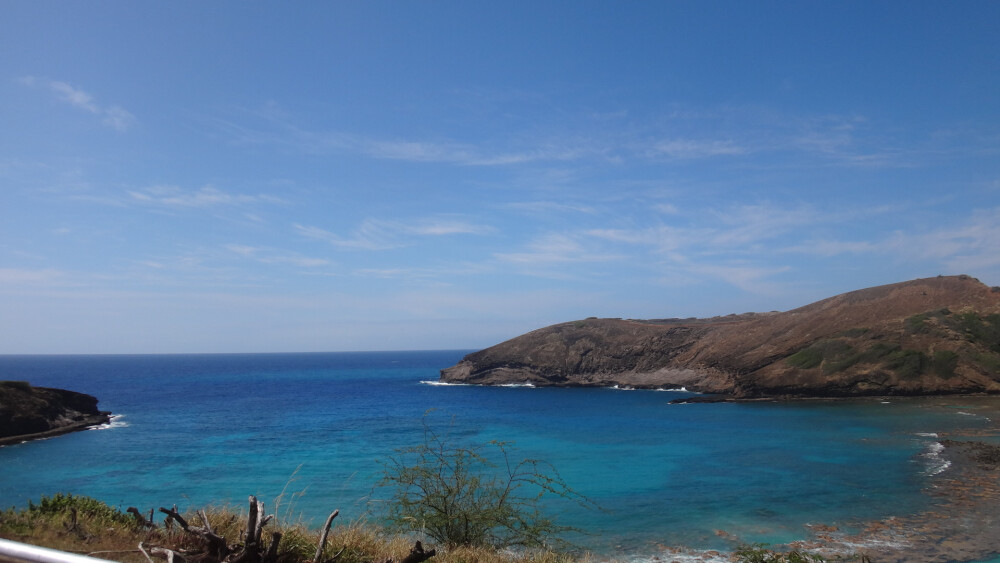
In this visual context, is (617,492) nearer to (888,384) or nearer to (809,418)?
(809,418)

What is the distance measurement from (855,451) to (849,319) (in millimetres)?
50403

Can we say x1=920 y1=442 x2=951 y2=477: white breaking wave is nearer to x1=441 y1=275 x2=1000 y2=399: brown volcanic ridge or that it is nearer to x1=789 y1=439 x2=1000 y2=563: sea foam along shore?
x1=789 y1=439 x2=1000 y2=563: sea foam along shore

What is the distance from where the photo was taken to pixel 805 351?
7375 cm

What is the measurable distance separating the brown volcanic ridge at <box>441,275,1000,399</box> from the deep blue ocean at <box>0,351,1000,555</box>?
627cm

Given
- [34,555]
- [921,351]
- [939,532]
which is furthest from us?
[921,351]

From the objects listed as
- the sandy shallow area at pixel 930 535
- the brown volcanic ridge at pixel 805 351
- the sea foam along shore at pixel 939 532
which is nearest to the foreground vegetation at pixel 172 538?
the sandy shallow area at pixel 930 535

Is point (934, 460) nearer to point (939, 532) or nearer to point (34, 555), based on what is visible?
point (939, 532)

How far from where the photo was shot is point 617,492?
26.5 metres

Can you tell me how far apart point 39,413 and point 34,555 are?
59.5m

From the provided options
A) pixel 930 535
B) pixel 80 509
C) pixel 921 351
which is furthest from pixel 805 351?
pixel 80 509

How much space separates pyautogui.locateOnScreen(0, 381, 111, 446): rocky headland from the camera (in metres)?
44.8

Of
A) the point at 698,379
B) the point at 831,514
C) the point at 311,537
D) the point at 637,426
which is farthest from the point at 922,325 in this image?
the point at 311,537

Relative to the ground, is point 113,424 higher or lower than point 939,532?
lower

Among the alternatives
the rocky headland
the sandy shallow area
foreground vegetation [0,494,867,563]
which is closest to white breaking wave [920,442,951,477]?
the sandy shallow area
